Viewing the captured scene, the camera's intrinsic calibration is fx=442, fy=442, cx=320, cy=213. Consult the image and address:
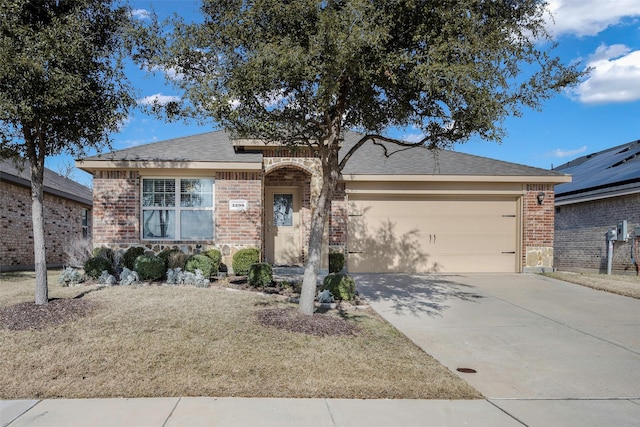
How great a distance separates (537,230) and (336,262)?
595 centimetres

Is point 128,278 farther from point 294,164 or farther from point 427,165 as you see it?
point 427,165

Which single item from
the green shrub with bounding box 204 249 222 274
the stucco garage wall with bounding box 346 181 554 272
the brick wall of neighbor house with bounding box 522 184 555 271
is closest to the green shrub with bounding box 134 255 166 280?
the green shrub with bounding box 204 249 222 274

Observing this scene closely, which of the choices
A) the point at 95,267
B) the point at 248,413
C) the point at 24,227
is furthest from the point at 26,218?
the point at 248,413

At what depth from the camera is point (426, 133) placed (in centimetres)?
709

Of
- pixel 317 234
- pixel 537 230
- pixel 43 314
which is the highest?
pixel 317 234

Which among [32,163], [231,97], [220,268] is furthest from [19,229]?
[231,97]

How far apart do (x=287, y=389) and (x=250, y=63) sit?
12.7ft

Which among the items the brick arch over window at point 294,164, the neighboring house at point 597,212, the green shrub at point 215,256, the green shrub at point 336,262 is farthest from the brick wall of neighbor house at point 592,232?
the green shrub at point 215,256

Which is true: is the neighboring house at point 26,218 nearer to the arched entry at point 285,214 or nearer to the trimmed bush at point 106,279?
the trimmed bush at point 106,279

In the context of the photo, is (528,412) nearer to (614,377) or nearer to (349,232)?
(614,377)

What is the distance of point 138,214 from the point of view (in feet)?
37.0

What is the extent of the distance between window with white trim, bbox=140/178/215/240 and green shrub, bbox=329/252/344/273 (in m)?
3.23

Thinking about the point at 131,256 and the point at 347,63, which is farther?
the point at 131,256

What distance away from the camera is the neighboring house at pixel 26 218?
43.6 feet
